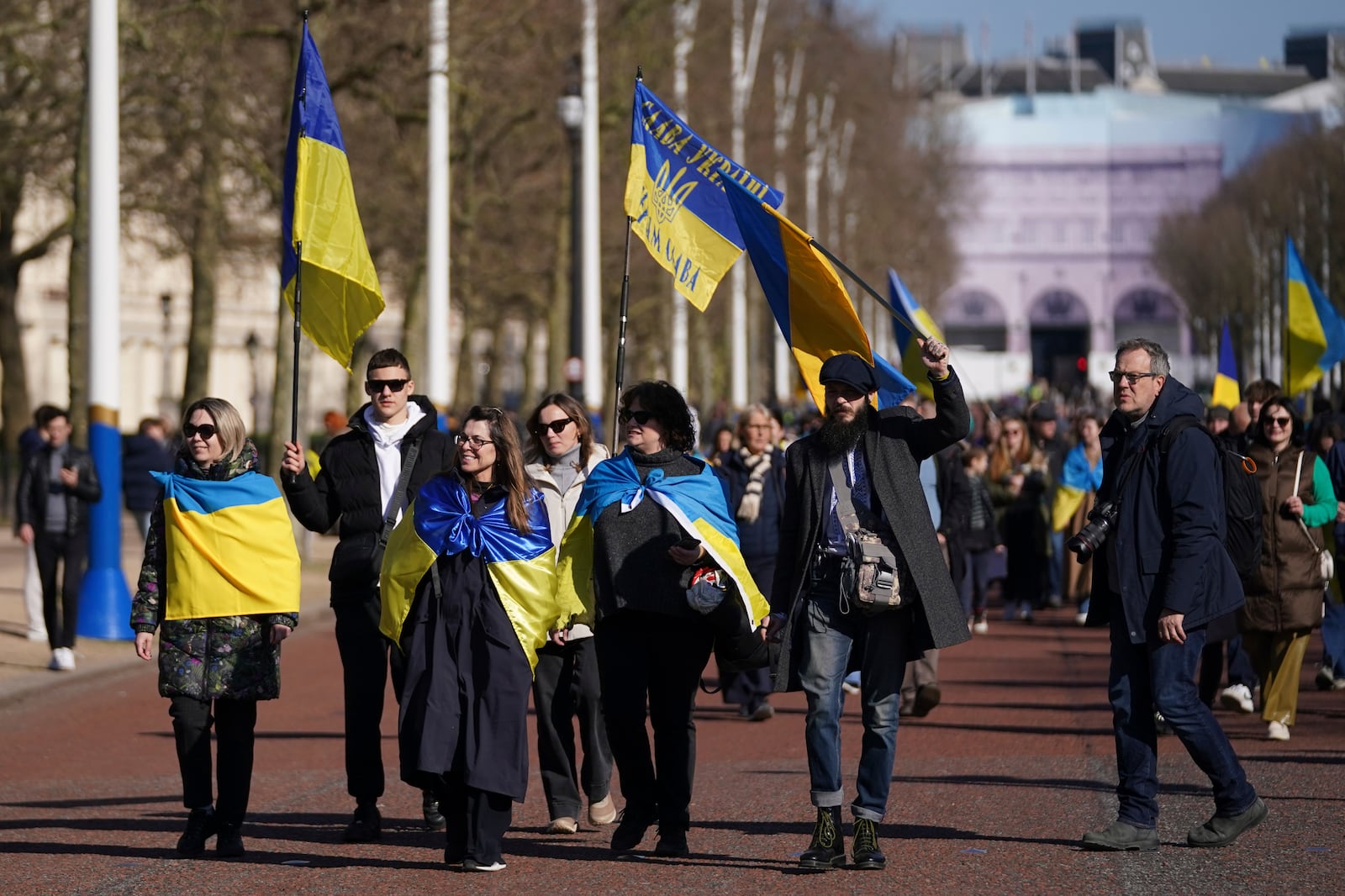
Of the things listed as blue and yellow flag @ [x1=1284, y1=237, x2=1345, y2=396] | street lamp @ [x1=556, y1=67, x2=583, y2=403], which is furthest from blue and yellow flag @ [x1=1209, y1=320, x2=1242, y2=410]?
street lamp @ [x1=556, y1=67, x2=583, y2=403]

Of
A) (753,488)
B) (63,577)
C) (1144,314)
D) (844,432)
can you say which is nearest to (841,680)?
(844,432)

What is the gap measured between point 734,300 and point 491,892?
135ft

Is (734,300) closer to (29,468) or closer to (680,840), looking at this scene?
(29,468)

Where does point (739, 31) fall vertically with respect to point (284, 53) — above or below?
above

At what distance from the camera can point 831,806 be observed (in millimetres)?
7582

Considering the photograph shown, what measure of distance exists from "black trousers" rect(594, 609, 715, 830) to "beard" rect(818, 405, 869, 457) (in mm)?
753

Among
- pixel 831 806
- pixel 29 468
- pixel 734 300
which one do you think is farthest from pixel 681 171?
pixel 734 300

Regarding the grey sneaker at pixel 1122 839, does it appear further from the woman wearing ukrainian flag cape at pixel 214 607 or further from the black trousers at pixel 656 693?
the woman wearing ukrainian flag cape at pixel 214 607

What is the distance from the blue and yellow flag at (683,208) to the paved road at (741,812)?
2205mm

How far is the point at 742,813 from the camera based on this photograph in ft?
29.3

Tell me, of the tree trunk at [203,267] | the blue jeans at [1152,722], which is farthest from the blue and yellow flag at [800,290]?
the tree trunk at [203,267]

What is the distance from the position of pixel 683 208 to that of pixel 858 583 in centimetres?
269

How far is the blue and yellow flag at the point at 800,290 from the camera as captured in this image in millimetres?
8602

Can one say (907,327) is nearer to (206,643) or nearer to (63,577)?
(206,643)
